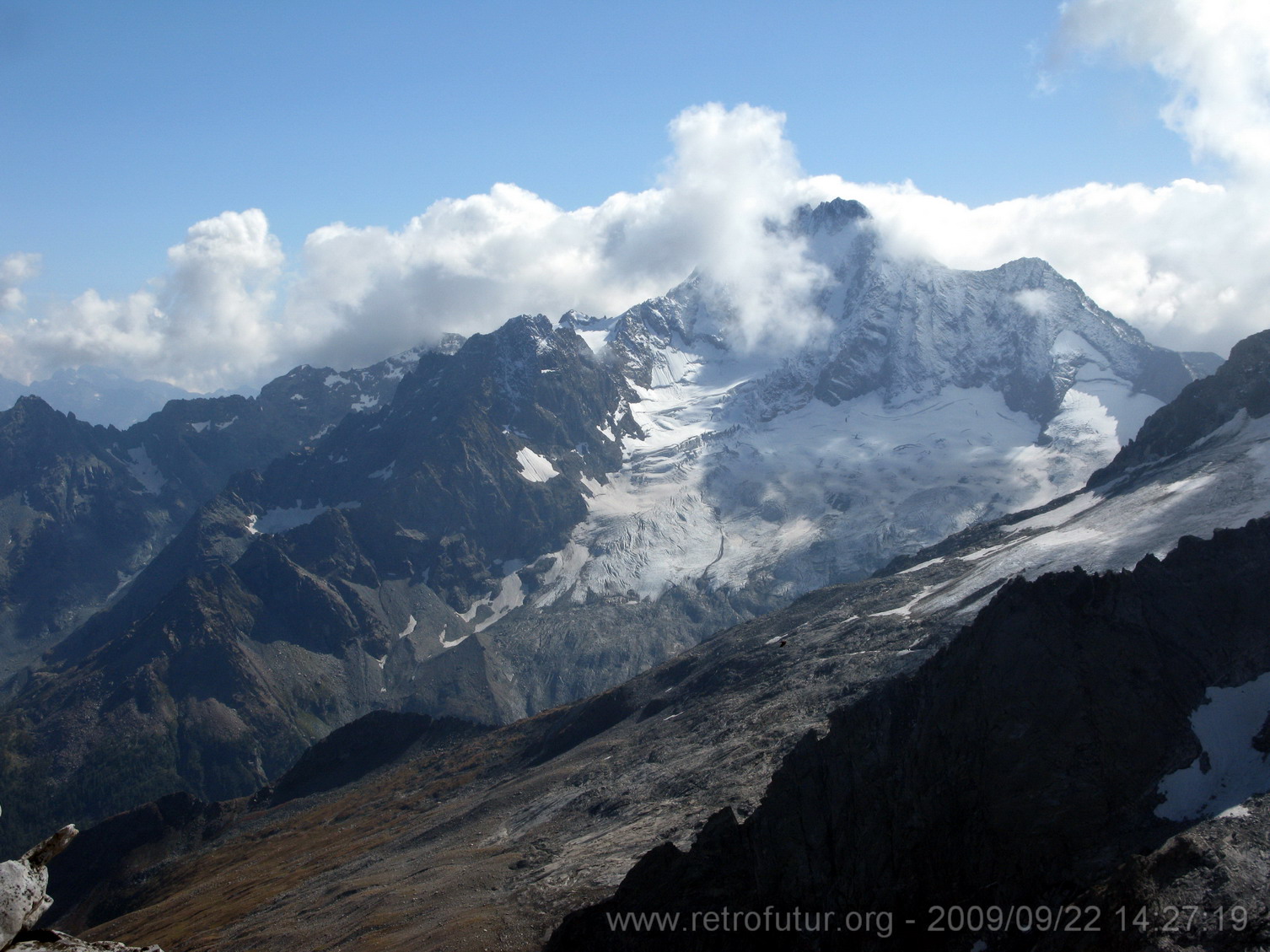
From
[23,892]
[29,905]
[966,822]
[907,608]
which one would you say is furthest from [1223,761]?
[907,608]

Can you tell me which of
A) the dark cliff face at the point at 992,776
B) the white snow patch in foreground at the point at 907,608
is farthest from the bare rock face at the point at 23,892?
the white snow patch in foreground at the point at 907,608

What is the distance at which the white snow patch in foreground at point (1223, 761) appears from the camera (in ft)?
202

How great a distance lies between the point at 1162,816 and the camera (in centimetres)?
6172

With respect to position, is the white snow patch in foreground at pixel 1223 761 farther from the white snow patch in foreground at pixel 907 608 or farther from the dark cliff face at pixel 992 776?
the white snow patch in foreground at pixel 907 608

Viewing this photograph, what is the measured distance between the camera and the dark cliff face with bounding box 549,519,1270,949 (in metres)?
62.0

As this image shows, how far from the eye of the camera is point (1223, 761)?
64.9 meters

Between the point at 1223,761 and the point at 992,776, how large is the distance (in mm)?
15361

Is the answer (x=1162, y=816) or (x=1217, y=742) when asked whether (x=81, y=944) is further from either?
(x=1217, y=742)

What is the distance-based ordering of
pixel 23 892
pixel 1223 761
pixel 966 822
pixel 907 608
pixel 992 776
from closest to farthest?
pixel 23 892
pixel 1223 761
pixel 966 822
pixel 992 776
pixel 907 608

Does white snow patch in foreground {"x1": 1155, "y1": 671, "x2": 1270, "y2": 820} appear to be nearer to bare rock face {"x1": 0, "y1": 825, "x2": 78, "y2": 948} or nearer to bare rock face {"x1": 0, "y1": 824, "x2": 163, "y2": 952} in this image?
bare rock face {"x1": 0, "y1": 824, "x2": 163, "y2": 952}

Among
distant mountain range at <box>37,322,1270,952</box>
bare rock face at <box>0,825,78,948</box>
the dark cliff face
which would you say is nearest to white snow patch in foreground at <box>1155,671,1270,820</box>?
distant mountain range at <box>37,322,1270,952</box>

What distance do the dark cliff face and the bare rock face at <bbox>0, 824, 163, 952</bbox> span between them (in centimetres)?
5418

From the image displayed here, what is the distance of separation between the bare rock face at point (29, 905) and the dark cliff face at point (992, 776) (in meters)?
54.2

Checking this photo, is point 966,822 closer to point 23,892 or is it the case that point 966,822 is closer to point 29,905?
point 29,905
